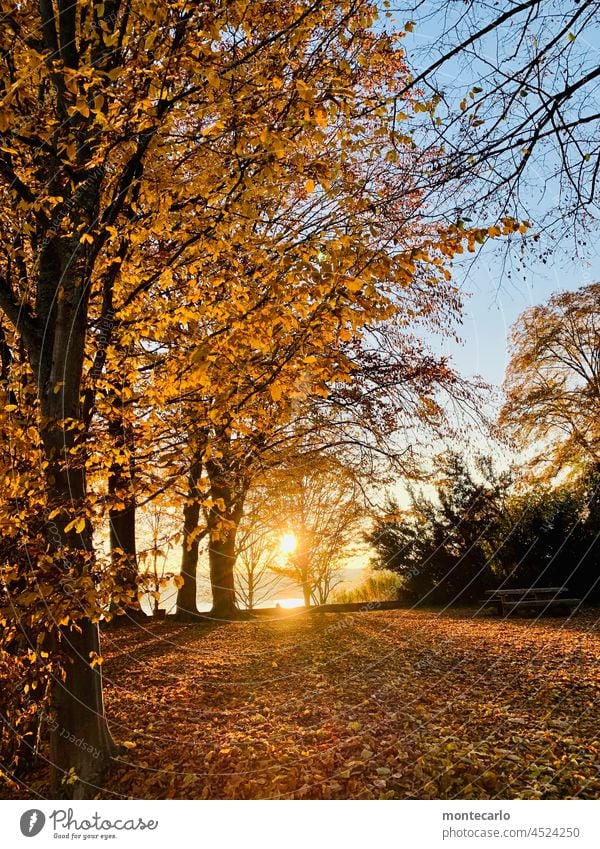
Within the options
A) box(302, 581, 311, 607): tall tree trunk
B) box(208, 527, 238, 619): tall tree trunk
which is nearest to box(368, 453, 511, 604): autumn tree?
box(302, 581, 311, 607): tall tree trunk

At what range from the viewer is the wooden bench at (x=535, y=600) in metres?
11.5

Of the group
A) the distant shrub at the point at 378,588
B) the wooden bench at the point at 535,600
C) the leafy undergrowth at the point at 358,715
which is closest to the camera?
the leafy undergrowth at the point at 358,715

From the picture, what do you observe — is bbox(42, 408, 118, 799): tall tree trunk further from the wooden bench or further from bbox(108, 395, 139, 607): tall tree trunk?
the wooden bench

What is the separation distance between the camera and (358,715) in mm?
5359

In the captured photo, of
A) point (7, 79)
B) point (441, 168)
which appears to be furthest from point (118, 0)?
point (441, 168)

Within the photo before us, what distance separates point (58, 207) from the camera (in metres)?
5.30

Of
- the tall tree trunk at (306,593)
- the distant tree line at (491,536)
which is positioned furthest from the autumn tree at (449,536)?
the tall tree trunk at (306,593)

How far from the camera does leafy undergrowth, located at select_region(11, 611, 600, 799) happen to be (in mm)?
4195

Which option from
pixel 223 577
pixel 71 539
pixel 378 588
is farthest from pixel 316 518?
pixel 71 539

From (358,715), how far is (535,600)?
25.2 ft

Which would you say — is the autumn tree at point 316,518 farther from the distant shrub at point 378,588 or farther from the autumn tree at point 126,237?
the autumn tree at point 126,237

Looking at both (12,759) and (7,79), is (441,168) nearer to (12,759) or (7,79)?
(7,79)

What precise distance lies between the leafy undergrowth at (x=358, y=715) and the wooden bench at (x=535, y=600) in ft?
7.86

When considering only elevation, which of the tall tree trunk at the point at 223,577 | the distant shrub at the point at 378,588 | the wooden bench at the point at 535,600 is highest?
the tall tree trunk at the point at 223,577
